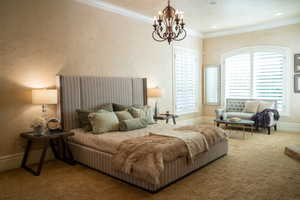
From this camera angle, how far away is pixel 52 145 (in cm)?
412

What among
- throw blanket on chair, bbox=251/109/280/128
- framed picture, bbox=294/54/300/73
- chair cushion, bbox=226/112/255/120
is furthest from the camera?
chair cushion, bbox=226/112/255/120

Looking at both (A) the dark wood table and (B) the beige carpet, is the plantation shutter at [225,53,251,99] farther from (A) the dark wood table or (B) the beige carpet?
(A) the dark wood table

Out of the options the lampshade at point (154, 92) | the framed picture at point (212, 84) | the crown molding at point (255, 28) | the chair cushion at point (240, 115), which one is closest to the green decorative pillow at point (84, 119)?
the lampshade at point (154, 92)

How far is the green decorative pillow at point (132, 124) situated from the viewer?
4.11 meters

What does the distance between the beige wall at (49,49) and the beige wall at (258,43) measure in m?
3.29

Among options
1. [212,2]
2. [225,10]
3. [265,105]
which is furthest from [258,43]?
[212,2]

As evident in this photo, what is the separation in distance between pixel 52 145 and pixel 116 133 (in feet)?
4.11

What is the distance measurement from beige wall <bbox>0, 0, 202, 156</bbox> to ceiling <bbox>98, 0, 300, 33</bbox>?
62 cm

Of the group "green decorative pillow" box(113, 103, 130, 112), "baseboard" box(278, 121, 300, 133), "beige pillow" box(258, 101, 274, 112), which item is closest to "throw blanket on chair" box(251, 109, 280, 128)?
"beige pillow" box(258, 101, 274, 112)

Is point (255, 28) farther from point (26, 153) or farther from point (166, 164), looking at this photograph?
point (26, 153)

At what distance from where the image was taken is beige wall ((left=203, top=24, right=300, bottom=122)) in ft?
20.7

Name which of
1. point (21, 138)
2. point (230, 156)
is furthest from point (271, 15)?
point (21, 138)

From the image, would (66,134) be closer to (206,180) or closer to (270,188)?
(206,180)

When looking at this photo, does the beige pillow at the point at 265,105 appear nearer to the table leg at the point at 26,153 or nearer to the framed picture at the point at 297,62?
the framed picture at the point at 297,62
